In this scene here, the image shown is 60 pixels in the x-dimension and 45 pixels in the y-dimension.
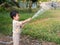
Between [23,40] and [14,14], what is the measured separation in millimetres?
3484

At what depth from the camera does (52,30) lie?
9.77 meters

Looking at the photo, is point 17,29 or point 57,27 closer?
point 17,29

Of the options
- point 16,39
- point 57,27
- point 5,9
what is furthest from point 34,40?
point 5,9

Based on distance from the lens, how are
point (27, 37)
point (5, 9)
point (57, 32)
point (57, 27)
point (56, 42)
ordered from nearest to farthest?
point (56, 42)
point (27, 37)
point (57, 32)
point (57, 27)
point (5, 9)

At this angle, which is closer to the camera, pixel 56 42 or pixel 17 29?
pixel 17 29

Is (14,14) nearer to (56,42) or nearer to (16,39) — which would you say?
(16,39)

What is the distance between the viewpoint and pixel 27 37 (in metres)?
8.85

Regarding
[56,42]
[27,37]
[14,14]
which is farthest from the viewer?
[27,37]

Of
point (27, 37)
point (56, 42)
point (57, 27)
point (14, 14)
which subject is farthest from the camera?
point (57, 27)

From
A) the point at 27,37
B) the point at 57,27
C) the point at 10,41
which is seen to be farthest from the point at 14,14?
the point at 57,27

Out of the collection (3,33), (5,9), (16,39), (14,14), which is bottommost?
(5,9)

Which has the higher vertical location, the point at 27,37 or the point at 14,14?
the point at 14,14

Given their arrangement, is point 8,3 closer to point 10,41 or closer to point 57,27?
point 57,27

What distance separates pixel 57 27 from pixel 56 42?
2.34m
